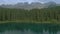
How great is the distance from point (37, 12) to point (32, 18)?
2.10m

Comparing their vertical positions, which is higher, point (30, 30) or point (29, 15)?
point (29, 15)

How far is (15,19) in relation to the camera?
2716 cm

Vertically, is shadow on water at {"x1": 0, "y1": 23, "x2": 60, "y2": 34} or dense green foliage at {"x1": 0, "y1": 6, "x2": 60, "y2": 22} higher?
dense green foliage at {"x1": 0, "y1": 6, "x2": 60, "y2": 22}

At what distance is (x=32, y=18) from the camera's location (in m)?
28.2

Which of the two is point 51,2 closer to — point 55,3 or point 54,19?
point 55,3

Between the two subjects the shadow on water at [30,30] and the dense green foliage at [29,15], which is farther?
the dense green foliage at [29,15]

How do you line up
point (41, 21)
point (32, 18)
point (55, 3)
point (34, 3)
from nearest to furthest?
point (41, 21), point (32, 18), point (55, 3), point (34, 3)

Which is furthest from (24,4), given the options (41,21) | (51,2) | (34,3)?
(41,21)

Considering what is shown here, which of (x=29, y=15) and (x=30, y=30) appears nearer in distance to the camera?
(x=30, y=30)

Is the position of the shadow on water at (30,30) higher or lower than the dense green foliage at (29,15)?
lower

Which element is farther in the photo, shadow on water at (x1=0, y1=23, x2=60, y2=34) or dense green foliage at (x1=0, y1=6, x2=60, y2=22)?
dense green foliage at (x1=0, y1=6, x2=60, y2=22)

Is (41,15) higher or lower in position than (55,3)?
lower

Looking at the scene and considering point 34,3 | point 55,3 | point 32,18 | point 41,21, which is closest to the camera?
point 41,21

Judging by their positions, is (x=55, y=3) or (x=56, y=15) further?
(x=55, y=3)
